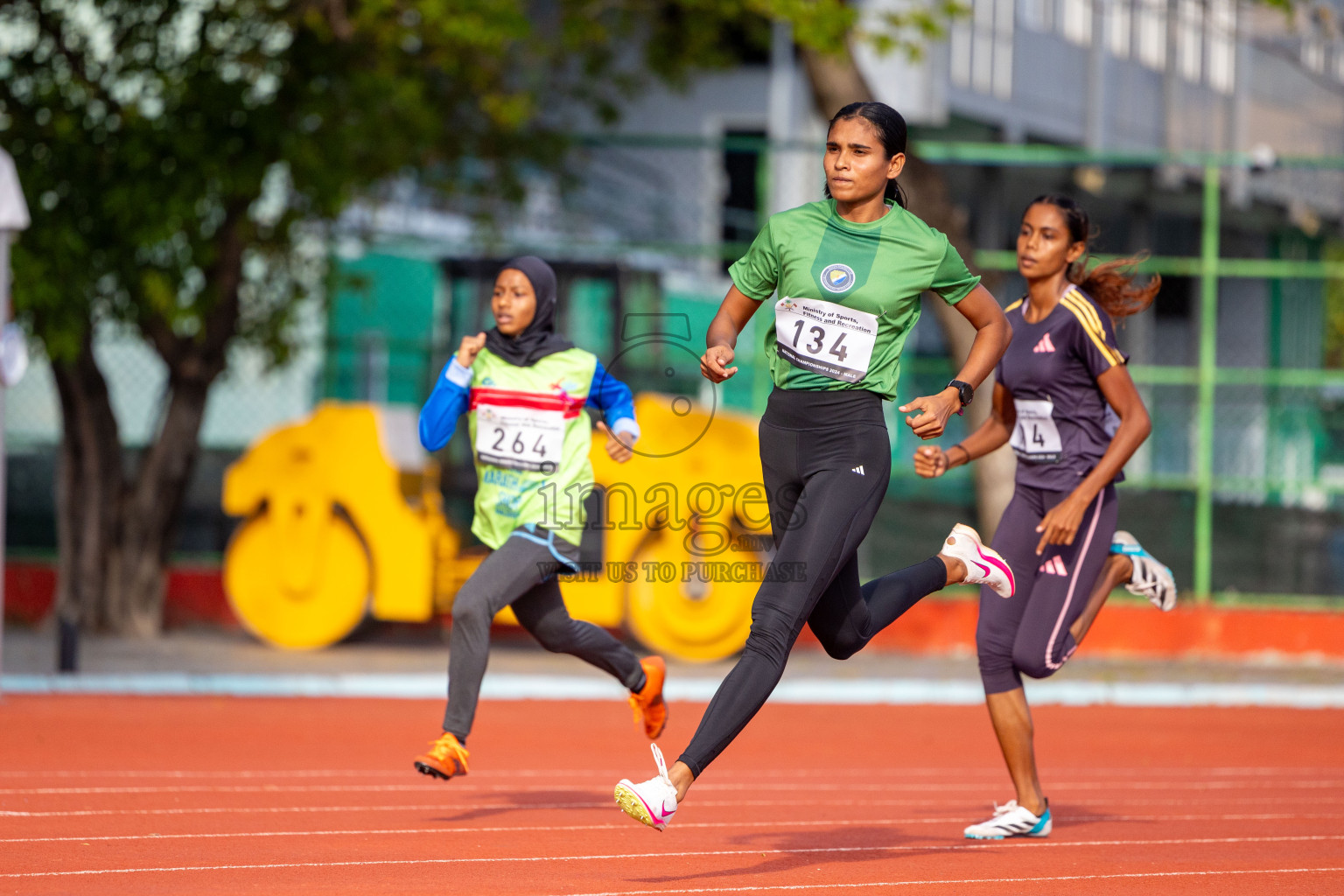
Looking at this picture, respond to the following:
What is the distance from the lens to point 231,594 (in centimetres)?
1407

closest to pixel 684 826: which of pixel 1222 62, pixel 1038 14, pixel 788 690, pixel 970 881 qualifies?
pixel 970 881

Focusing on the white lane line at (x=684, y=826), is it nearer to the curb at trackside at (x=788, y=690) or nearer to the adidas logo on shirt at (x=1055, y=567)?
the adidas logo on shirt at (x=1055, y=567)

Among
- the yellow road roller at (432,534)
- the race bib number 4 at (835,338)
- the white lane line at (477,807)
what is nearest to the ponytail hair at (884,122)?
the race bib number 4 at (835,338)

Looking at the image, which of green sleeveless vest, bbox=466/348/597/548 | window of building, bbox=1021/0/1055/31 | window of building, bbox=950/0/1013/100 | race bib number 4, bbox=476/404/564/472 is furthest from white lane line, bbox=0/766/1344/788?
window of building, bbox=1021/0/1055/31

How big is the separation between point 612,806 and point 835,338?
8.72 ft

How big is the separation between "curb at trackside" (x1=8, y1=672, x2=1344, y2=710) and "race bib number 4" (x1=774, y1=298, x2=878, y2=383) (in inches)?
267

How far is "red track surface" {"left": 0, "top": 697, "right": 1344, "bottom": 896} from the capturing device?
5.80 meters

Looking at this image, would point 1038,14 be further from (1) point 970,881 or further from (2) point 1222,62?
(1) point 970,881

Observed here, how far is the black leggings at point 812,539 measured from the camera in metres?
5.49

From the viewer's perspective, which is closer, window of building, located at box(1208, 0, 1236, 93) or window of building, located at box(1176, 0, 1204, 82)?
window of building, located at box(1176, 0, 1204, 82)

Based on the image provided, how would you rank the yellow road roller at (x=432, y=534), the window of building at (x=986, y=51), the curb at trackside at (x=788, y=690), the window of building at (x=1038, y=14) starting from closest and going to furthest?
the curb at trackside at (x=788, y=690) < the yellow road roller at (x=432, y=534) < the window of building at (x=986, y=51) < the window of building at (x=1038, y=14)

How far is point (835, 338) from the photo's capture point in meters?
5.75

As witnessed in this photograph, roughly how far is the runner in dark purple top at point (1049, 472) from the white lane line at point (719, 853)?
0.13 m

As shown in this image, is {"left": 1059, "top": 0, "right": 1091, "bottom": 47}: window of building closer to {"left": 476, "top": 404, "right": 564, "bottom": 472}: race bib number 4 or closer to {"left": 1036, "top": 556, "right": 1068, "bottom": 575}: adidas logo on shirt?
{"left": 476, "top": 404, "right": 564, "bottom": 472}: race bib number 4
